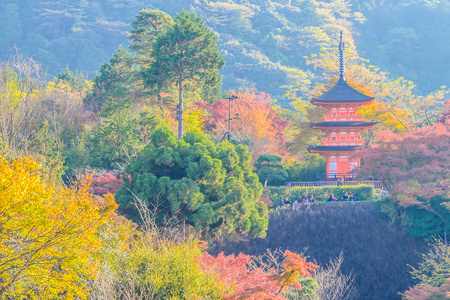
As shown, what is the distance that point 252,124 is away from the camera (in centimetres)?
3719

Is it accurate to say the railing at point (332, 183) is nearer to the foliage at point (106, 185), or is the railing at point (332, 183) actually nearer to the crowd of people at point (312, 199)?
the crowd of people at point (312, 199)

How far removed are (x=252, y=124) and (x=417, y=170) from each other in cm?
1424

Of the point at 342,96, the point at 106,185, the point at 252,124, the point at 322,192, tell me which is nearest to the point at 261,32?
the point at 252,124

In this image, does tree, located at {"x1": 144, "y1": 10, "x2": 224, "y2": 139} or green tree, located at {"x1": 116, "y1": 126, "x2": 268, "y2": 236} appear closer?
green tree, located at {"x1": 116, "y1": 126, "x2": 268, "y2": 236}

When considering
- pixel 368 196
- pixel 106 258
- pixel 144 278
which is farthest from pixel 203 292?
pixel 368 196

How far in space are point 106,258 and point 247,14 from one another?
61.5 meters

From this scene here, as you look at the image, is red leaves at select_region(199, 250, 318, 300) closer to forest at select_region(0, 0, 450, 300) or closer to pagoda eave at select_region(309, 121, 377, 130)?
forest at select_region(0, 0, 450, 300)

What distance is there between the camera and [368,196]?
29.9 meters

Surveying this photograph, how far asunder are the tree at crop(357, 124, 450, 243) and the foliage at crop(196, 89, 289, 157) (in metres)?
9.67

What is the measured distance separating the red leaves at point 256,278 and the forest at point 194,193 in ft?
0.18

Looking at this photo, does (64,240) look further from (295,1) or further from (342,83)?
(295,1)

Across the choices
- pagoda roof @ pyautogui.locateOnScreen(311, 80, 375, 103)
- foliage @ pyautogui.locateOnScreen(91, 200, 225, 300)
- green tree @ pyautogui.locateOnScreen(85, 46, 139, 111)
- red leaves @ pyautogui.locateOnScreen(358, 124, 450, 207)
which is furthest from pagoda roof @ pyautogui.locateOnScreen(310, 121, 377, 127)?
foliage @ pyautogui.locateOnScreen(91, 200, 225, 300)

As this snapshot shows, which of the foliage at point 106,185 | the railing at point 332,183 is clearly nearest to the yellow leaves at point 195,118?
the railing at point 332,183

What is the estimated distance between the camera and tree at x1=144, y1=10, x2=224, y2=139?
27.7 metres
